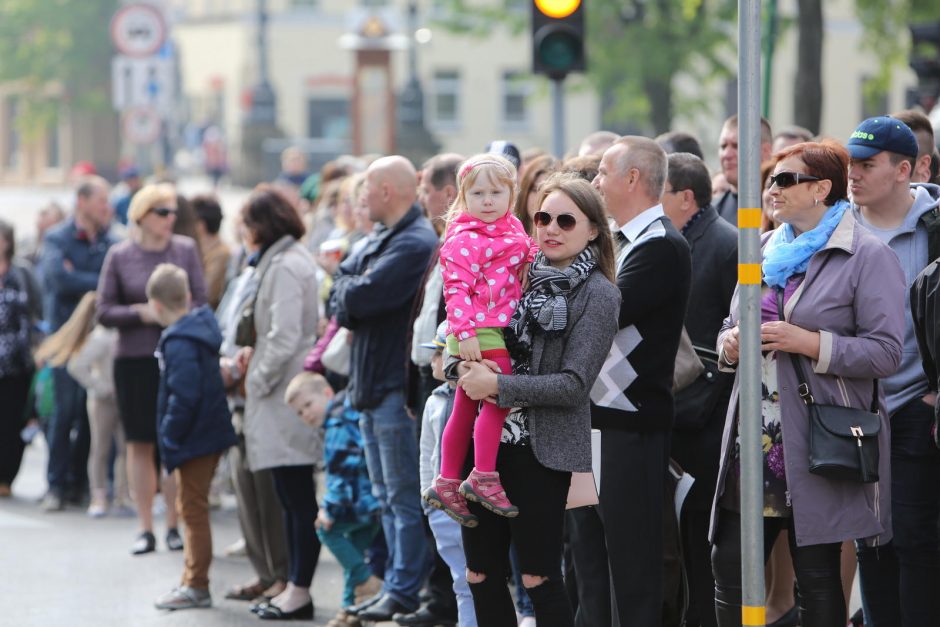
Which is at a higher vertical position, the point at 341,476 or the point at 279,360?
the point at 279,360

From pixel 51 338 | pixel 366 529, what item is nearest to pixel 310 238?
pixel 51 338

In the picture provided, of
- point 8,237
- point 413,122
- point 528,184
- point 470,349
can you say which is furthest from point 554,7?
point 413,122

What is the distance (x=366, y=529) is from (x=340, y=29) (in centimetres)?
4774

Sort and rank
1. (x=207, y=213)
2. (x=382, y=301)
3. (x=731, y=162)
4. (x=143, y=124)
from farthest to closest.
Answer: (x=143, y=124)
(x=207, y=213)
(x=731, y=162)
(x=382, y=301)

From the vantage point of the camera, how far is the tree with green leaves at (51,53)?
169 ft

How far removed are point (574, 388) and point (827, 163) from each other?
133 centimetres

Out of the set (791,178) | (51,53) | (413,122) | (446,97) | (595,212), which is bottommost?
(595,212)

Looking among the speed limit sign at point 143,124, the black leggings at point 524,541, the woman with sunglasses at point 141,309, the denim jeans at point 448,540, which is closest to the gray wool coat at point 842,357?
the black leggings at point 524,541

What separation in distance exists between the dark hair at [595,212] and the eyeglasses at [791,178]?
2.32 ft

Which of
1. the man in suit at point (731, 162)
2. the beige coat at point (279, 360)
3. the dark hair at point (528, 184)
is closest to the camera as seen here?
the dark hair at point (528, 184)

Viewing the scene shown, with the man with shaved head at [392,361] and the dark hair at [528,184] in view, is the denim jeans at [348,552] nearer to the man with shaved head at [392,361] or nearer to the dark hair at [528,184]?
the man with shaved head at [392,361]

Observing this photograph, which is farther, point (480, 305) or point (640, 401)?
point (640, 401)

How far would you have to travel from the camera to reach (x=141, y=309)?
10.6m

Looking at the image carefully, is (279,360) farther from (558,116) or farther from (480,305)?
(480,305)
